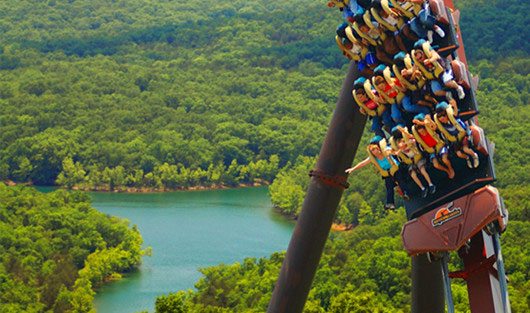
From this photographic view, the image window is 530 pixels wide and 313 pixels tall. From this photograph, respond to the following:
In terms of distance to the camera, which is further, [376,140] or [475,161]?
[376,140]

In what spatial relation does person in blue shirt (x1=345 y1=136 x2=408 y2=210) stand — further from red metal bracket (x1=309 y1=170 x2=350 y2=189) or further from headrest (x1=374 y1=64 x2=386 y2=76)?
red metal bracket (x1=309 y1=170 x2=350 y2=189)

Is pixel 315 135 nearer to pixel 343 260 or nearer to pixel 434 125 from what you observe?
pixel 343 260

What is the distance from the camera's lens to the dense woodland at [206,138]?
186 feet

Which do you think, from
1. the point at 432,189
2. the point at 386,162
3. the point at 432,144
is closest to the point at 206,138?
the point at 386,162

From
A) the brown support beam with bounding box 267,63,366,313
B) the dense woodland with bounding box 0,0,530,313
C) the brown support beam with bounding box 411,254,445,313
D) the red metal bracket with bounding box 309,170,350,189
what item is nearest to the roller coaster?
the brown support beam with bounding box 267,63,366,313

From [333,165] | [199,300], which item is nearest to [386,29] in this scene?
[333,165]

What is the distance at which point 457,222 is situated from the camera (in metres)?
15.6

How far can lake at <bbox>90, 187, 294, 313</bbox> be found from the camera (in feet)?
222

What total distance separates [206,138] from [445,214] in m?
119

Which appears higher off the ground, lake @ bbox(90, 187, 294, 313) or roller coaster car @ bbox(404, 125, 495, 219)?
lake @ bbox(90, 187, 294, 313)

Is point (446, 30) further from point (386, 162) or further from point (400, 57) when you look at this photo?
point (386, 162)

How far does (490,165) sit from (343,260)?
1798 inches

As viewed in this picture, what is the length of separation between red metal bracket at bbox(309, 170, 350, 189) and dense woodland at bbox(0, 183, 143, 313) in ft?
112

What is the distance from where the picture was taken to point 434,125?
15.8m
